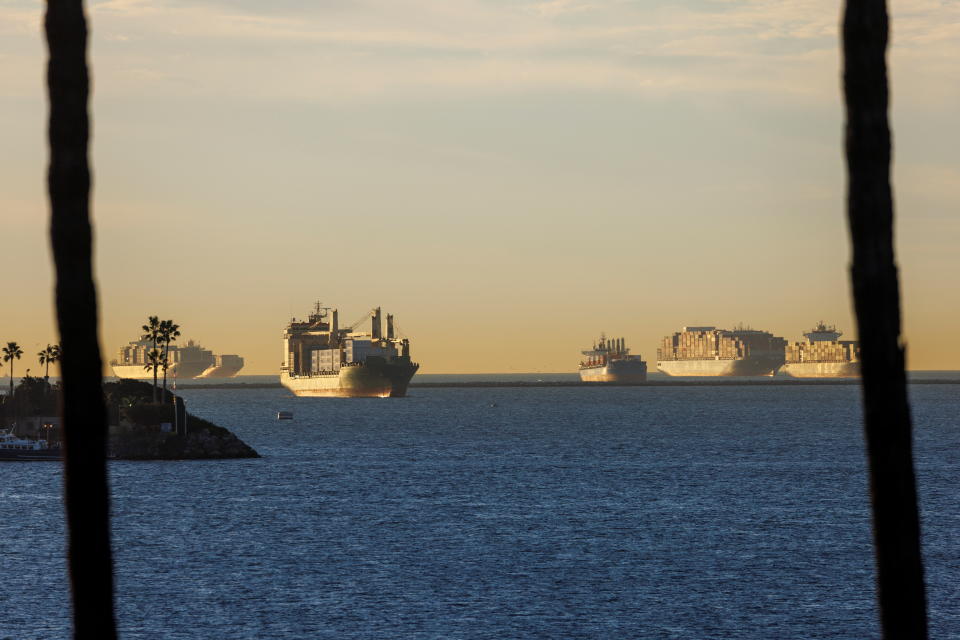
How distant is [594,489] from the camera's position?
107 metres

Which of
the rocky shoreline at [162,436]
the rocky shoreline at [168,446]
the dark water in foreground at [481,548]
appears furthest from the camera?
the rocky shoreline at [162,436]

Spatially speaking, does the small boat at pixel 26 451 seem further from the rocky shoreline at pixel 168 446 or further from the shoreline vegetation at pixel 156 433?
the rocky shoreline at pixel 168 446

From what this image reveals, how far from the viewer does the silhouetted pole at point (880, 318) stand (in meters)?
11.6

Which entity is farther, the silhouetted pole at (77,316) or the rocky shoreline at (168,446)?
the rocky shoreline at (168,446)

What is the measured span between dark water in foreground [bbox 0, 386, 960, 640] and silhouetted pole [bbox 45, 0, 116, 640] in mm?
40719

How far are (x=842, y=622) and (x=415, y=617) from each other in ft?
55.1

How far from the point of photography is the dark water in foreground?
180 feet

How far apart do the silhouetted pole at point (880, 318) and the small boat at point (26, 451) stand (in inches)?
5140

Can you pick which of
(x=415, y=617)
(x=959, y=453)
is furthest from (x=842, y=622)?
(x=959, y=453)

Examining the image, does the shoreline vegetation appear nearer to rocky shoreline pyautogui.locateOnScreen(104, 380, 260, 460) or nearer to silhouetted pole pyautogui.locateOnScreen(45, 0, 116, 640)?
rocky shoreline pyautogui.locateOnScreen(104, 380, 260, 460)

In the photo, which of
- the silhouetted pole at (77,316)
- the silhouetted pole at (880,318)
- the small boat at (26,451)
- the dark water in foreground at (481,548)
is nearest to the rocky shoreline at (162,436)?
the dark water in foreground at (481,548)

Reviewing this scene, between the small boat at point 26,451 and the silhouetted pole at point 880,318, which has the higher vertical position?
the silhouetted pole at point 880,318

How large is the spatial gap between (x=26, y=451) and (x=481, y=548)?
76.4 m

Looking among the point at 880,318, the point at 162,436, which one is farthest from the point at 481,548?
the point at 162,436
